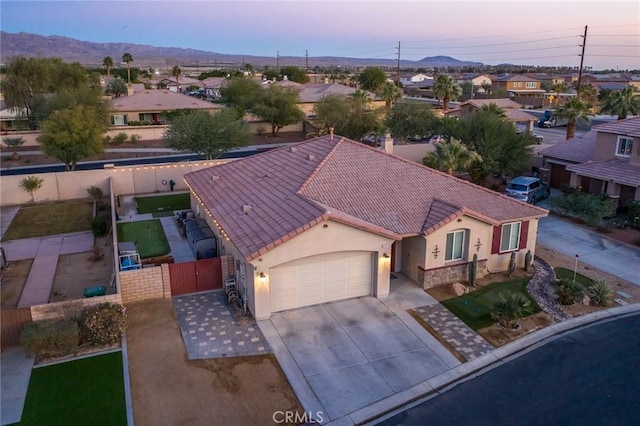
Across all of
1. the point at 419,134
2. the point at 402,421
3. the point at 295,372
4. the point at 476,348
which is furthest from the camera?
the point at 419,134

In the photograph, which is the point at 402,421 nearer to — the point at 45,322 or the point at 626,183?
the point at 45,322

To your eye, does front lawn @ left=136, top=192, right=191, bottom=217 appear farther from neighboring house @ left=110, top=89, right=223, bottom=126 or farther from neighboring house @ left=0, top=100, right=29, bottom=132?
neighboring house @ left=0, top=100, right=29, bottom=132

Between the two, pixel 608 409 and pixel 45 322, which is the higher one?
pixel 45 322

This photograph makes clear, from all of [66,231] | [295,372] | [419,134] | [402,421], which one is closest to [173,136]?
[66,231]

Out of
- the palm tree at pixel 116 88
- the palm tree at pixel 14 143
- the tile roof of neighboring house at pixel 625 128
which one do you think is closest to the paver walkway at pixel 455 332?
the tile roof of neighboring house at pixel 625 128

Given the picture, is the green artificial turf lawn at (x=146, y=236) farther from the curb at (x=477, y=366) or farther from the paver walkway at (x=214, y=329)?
the curb at (x=477, y=366)

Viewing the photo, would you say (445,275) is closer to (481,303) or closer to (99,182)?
(481,303)

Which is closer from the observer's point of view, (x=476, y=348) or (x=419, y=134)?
(x=476, y=348)
